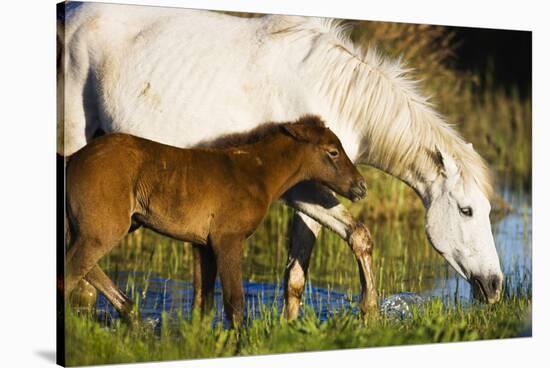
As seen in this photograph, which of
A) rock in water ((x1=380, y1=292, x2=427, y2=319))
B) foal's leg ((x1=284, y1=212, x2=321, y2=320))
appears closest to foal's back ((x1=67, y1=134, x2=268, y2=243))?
foal's leg ((x1=284, y1=212, x2=321, y2=320))

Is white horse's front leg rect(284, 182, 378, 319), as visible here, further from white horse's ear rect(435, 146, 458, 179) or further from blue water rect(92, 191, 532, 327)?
white horse's ear rect(435, 146, 458, 179)

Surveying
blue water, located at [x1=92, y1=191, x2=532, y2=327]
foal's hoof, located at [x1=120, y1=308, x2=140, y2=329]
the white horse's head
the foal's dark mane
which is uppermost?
the foal's dark mane

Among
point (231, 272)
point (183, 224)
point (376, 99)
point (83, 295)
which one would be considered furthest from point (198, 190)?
point (376, 99)

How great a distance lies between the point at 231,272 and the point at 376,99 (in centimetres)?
178

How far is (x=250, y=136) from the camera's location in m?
8.30

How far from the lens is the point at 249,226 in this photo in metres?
7.82

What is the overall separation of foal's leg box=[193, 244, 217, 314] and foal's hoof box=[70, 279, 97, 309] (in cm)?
71

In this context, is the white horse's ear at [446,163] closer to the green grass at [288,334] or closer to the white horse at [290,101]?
the white horse at [290,101]

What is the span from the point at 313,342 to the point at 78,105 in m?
2.35

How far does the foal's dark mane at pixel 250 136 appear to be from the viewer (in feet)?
27.1

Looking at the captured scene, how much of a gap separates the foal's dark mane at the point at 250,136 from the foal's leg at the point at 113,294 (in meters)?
1.19

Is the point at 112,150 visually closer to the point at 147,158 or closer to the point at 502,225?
the point at 147,158

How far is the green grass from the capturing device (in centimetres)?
762

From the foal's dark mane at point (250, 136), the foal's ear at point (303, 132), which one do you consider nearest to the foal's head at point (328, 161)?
the foal's ear at point (303, 132)
